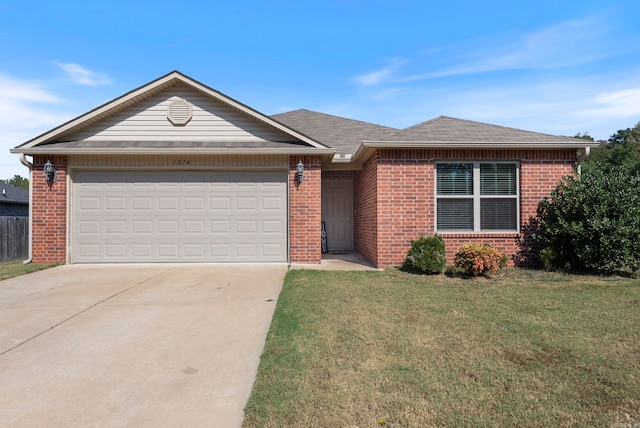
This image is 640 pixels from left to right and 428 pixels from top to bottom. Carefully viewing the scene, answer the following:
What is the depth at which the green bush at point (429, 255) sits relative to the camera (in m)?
7.63

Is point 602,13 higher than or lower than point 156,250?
higher

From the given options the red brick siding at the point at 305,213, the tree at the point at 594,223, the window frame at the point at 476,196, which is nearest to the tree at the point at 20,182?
the red brick siding at the point at 305,213

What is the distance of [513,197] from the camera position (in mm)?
8727

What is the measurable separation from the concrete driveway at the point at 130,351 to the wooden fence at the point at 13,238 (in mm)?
6851

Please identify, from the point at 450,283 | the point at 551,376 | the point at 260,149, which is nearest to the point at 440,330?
the point at 551,376

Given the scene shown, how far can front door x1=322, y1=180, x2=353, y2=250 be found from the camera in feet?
A: 40.9

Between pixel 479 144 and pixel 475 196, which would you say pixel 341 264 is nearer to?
pixel 475 196

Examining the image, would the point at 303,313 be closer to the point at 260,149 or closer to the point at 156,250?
the point at 260,149

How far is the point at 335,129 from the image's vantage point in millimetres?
14398

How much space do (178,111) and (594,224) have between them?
10.1m

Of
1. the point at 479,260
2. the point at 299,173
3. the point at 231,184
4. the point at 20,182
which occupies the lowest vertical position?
the point at 479,260

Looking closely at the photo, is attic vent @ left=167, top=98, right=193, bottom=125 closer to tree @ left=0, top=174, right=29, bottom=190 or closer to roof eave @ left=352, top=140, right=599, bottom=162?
roof eave @ left=352, top=140, right=599, bottom=162

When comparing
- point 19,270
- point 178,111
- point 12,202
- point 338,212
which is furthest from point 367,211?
point 12,202

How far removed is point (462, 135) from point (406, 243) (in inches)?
118
